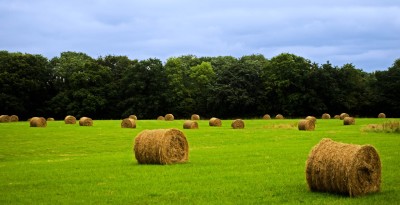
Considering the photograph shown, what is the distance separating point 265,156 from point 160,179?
792cm

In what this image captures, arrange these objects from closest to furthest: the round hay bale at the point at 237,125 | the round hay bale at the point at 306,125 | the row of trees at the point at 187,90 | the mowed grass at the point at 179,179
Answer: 1. the mowed grass at the point at 179,179
2. the round hay bale at the point at 306,125
3. the round hay bale at the point at 237,125
4. the row of trees at the point at 187,90

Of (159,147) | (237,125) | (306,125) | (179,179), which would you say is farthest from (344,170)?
(237,125)

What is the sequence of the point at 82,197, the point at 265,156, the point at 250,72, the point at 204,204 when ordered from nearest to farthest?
1. the point at 204,204
2. the point at 82,197
3. the point at 265,156
4. the point at 250,72

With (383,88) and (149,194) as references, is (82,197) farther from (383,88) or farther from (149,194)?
(383,88)

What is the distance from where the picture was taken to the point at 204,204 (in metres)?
11.8

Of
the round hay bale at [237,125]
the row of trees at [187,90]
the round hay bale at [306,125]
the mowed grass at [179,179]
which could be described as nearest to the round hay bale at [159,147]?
the mowed grass at [179,179]

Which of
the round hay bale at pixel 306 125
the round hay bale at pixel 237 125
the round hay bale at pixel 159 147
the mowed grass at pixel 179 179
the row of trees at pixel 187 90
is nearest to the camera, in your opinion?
the mowed grass at pixel 179 179

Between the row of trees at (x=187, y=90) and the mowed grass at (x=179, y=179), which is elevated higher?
the row of trees at (x=187, y=90)

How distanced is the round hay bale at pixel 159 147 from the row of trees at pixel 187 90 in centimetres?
6809

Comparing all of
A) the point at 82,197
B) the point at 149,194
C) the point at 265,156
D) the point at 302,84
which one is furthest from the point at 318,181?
the point at 302,84

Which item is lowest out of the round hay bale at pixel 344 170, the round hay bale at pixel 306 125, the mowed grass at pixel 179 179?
the mowed grass at pixel 179 179

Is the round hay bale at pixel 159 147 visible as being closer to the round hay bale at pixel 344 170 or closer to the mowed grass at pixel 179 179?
the mowed grass at pixel 179 179

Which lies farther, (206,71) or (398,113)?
(206,71)

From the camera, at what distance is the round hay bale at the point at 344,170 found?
1259 cm
